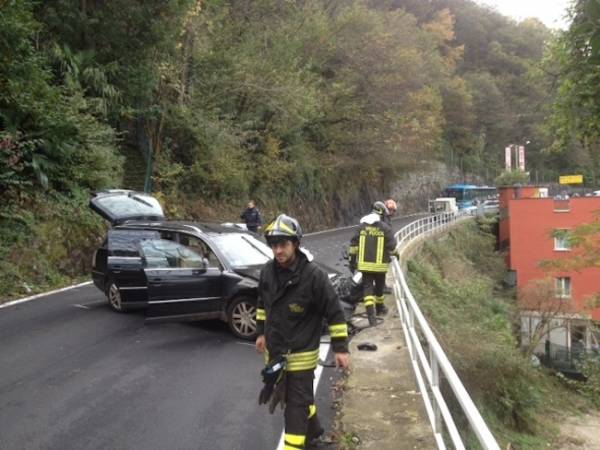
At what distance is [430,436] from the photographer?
185 inches

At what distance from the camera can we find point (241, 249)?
8367mm

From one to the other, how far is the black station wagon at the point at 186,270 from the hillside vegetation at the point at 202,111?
3.79 m

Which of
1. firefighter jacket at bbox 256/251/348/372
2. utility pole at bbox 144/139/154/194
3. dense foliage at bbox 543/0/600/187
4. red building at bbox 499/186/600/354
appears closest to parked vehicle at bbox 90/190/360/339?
firefighter jacket at bbox 256/251/348/372

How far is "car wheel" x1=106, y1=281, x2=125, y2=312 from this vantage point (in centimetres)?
948

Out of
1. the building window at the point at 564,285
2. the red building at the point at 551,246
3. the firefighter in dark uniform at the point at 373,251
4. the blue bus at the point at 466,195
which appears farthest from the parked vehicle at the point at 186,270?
Result: the blue bus at the point at 466,195

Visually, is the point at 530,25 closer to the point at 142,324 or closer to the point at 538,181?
the point at 538,181

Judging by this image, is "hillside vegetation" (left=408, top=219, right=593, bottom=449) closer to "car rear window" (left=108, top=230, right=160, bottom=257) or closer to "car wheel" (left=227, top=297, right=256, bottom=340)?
"car wheel" (left=227, top=297, right=256, bottom=340)

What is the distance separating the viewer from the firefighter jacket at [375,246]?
27.7ft

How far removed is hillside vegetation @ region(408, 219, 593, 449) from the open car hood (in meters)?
5.71

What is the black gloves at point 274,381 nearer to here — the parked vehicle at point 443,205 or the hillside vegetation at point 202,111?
the hillside vegetation at point 202,111

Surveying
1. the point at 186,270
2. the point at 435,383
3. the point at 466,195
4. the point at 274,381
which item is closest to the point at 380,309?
the point at 186,270

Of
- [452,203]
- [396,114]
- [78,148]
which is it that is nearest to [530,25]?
[452,203]

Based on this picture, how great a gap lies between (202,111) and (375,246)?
15087 millimetres

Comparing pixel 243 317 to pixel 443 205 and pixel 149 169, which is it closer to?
pixel 149 169
